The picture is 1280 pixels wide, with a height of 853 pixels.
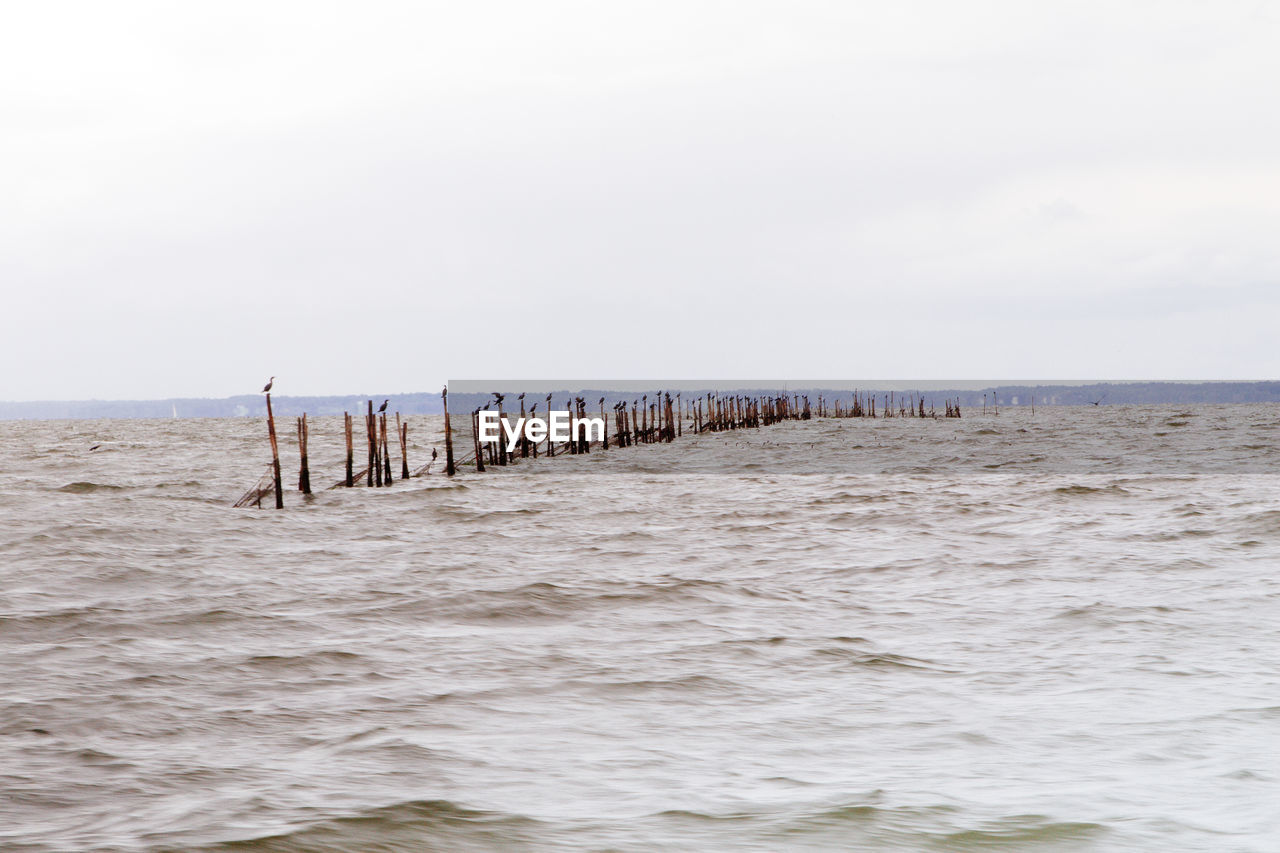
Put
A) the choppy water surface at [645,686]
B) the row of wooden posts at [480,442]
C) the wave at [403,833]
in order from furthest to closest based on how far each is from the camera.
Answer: the row of wooden posts at [480,442] → the choppy water surface at [645,686] → the wave at [403,833]

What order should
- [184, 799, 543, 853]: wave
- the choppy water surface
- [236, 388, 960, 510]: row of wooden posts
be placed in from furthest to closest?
[236, 388, 960, 510]: row of wooden posts, the choppy water surface, [184, 799, 543, 853]: wave

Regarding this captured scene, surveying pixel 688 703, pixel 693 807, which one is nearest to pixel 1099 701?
pixel 688 703

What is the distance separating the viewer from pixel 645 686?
25.3 feet

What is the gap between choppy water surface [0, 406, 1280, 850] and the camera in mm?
5184

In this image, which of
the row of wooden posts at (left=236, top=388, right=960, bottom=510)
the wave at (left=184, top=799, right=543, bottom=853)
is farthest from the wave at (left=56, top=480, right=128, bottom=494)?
the wave at (left=184, top=799, right=543, bottom=853)

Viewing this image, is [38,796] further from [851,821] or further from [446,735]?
[851,821]

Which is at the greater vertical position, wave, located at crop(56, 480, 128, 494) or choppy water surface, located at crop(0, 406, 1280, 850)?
wave, located at crop(56, 480, 128, 494)

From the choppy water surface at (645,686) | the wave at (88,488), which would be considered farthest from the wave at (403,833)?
the wave at (88,488)

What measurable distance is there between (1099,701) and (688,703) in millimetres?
2622

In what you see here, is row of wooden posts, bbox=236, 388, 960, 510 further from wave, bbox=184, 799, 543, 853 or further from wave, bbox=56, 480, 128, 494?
wave, bbox=184, 799, 543, 853

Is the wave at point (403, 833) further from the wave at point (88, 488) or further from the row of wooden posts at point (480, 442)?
the wave at point (88, 488)

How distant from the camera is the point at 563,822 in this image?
5.15 m

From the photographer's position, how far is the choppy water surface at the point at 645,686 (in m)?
5.18

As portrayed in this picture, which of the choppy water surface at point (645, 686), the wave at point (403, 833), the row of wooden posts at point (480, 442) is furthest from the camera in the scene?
Answer: the row of wooden posts at point (480, 442)
